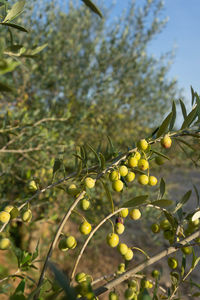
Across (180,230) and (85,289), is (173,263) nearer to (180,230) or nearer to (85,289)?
(180,230)

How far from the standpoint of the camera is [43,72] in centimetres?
360

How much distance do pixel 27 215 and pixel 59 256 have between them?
187 inches

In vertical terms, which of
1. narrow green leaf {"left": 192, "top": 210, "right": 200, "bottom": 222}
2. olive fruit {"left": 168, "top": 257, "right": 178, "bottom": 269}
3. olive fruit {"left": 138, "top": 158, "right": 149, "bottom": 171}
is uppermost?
olive fruit {"left": 138, "top": 158, "right": 149, "bottom": 171}

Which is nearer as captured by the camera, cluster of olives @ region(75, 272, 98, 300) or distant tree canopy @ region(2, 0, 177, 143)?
cluster of olives @ region(75, 272, 98, 300)

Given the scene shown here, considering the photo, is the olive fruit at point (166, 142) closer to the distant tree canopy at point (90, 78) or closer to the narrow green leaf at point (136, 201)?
the narrow green leaf at point (136, 201)

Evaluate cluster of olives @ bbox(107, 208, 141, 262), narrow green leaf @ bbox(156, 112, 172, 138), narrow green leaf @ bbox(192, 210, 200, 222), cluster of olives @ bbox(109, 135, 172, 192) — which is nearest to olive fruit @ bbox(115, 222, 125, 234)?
cluster of olives @ bbox(107, 208, 141, 262)

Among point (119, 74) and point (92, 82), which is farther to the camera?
point (119, 74)

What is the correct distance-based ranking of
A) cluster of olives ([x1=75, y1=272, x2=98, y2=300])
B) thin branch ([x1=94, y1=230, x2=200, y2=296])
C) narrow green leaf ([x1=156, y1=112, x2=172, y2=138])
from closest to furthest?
cluster of olives ([x1=75, y1=272, x2=98, y2=300]) < thin branch ([x1=94, y1=230, x2=200, y2=296]) < narrow green leaf ([x1=156, y1=112, x2=172, y2=138])

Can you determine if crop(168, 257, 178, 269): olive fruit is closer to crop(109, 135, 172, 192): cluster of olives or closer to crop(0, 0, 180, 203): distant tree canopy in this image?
crop(109, 135, 172, 192): cluster of olives

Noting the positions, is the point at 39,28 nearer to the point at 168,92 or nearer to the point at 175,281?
the point at 168,92

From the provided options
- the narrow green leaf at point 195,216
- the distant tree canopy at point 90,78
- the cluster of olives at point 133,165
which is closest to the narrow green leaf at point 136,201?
the cluster of olives at point 133,165

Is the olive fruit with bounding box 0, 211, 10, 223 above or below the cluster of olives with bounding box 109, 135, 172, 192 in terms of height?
below

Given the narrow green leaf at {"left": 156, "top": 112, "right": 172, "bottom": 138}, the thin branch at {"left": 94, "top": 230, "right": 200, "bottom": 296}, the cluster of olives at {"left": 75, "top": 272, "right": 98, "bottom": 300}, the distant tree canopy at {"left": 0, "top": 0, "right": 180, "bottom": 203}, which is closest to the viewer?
the cluster of olives at {"left": 75, "top": 272, "right": 98, "bottom": 300}

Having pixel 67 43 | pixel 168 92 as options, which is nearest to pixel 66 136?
pixel 67 43
